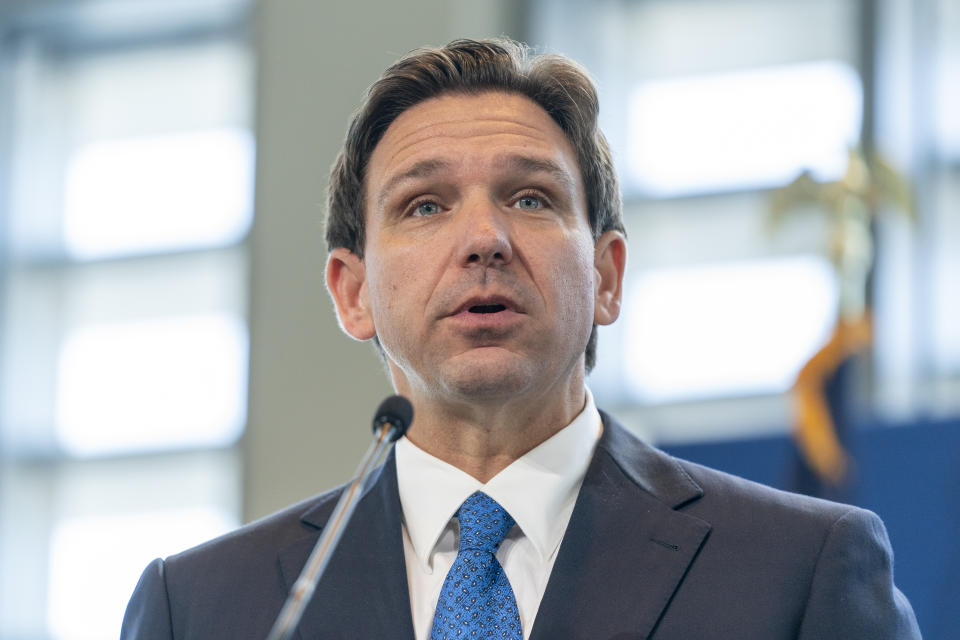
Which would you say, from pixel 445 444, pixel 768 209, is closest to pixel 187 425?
pixel 768 209

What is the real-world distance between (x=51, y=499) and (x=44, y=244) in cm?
94

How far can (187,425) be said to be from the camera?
218 inches

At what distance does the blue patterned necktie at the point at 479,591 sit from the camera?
2.06 m

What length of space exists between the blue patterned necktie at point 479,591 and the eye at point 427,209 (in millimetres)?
434

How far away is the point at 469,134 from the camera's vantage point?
2342 mm

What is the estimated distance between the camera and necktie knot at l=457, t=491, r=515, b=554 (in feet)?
7.07

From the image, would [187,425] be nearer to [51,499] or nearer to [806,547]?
[51,499]

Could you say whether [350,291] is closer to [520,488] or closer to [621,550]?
[520,488]

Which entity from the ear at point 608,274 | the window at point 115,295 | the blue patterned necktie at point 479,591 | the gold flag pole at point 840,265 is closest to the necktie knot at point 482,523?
the blue patterned necktie at point 479,591

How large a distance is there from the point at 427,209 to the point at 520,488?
42cm

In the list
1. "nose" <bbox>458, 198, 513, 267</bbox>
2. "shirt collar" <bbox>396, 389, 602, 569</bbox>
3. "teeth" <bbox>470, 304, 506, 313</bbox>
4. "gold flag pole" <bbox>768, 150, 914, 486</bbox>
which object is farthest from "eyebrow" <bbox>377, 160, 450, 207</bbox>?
"gold flag pole" <bbox>768, 150, 914, 486</bbox>

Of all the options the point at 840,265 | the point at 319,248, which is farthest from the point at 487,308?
the point at 319,248

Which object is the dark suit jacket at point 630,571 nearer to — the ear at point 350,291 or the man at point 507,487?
the man at point 507,487

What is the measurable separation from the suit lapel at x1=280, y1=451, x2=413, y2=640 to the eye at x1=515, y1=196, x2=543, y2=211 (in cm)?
44
